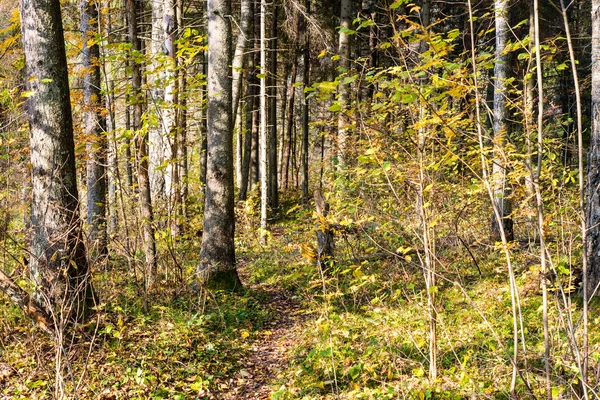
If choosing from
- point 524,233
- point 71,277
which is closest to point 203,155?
point 524,233

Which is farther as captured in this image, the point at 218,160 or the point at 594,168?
the point at 218,160

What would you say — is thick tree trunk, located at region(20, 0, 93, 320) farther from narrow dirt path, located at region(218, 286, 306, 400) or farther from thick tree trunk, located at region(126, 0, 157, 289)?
narrow dirt path, located at region(218, 286, 306, 400)

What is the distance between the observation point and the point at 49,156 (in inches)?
177

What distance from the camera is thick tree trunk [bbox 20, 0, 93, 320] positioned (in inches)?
173

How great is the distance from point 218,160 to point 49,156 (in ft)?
8.56

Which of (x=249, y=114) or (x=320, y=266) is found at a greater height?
(x=249, y=114)

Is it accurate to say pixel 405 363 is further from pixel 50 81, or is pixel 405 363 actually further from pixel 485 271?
pixel 50 81

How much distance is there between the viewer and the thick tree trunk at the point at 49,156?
4402mm

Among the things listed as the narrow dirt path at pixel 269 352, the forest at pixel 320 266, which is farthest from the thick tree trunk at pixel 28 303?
the narrow dirt path at pixel 269 352

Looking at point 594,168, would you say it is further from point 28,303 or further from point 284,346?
point 28,303

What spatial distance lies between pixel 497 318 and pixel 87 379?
4.63 metres

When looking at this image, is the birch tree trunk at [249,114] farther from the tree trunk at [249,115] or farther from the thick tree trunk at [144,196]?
the thick tree trunk at [144,196]

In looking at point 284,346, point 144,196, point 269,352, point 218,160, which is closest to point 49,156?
point 144,196

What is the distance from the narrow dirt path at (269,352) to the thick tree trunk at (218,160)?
3.09 feet
